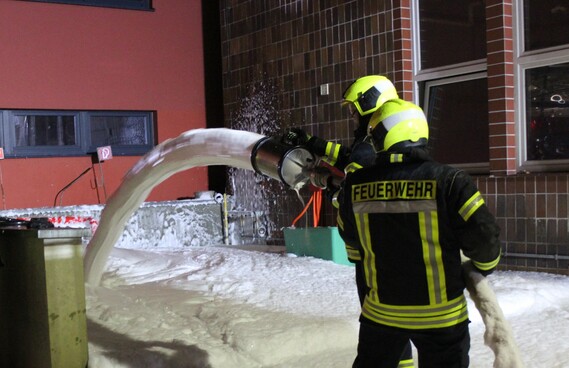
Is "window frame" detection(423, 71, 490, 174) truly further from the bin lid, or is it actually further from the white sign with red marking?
the bin lid

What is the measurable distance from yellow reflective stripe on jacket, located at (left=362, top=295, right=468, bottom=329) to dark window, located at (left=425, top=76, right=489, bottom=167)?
4.84 meters

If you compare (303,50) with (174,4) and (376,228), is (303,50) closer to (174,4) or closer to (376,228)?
(174,4)

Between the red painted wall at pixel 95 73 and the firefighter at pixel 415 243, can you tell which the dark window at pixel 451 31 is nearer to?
the red painted wall at pixel 95 73

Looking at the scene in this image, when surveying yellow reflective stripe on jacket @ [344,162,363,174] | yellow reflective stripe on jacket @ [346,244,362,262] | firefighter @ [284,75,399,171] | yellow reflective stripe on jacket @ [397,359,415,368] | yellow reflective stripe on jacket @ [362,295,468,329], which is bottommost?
yellow reflective stripe on jacket @ [397,359,415,368]

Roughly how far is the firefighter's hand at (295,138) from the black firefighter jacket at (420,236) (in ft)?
3.30

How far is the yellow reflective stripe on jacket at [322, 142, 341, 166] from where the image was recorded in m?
3.97

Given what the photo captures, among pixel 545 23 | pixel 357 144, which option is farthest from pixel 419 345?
pixel 545 23

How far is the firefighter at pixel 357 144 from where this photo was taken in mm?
3494

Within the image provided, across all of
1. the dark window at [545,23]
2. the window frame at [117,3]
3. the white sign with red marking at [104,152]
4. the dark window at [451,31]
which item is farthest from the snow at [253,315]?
the window frame at [117,3]

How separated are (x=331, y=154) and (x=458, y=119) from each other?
418cm

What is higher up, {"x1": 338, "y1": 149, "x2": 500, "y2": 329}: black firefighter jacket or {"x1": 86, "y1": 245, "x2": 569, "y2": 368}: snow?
{"x1": 338, "y1": 149, "x2": 500, "y2": 329}: black firefighter jacket

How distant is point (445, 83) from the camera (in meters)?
7.67

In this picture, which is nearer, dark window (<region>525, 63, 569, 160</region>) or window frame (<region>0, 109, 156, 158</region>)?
dark window (<region>525, 63, 569, 160</region>)

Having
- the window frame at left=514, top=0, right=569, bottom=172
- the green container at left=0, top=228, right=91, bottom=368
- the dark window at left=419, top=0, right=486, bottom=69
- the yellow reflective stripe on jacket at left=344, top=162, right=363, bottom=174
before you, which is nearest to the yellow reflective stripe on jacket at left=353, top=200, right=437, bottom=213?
the yellow reflective stripe on jacket at left=344, top=162, right=363, bottom=174
